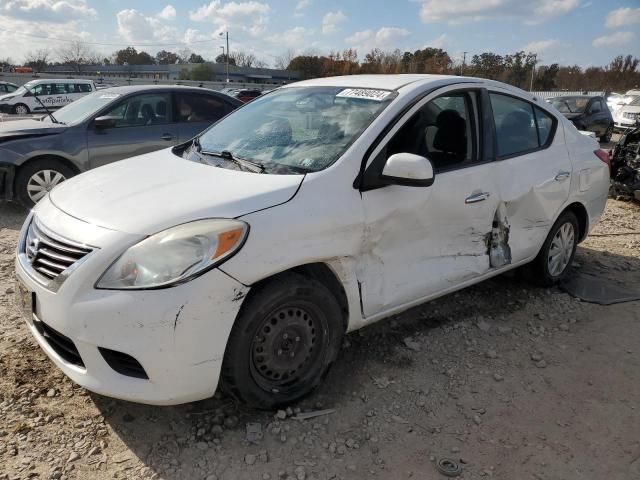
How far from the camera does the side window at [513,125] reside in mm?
3691

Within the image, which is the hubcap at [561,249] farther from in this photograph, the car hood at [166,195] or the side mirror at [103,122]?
the side mirror at [103,122]

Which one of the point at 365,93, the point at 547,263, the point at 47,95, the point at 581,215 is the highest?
the point at 365,93

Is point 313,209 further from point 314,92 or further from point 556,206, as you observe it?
point 556,206

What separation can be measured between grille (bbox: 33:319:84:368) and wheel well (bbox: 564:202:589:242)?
3.82 metres

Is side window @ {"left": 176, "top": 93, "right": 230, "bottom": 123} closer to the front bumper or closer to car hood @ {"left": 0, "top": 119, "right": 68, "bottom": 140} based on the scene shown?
car hood @ {"left": 0, "top": 119, "right": 68, "bottom": 140}

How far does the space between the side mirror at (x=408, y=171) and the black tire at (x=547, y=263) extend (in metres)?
2.00

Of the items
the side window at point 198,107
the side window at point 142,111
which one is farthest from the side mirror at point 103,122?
the side window at point 198,107

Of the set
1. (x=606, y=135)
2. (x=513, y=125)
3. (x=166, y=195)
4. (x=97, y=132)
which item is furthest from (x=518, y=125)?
(x=606, y=135)

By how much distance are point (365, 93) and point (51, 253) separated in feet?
6.57

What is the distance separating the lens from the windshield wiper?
293cm

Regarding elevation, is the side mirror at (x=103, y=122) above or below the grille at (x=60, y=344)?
above

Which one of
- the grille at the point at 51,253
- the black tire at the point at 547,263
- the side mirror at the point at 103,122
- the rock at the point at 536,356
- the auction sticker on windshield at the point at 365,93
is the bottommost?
the rock at the point at 536,356

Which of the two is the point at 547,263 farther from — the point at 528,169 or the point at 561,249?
the point at 528,169

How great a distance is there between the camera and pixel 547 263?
171 inches
